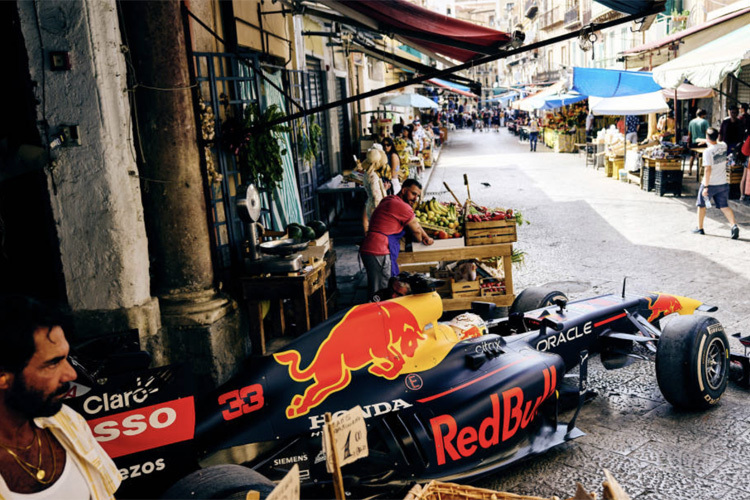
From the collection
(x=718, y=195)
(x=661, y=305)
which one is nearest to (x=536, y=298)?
(x=661, y=305)

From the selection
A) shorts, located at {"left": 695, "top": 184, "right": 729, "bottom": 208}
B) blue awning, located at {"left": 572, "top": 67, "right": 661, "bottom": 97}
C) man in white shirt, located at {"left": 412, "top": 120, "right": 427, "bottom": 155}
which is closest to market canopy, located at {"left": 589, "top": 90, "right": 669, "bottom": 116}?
blue awning, located at {"left": 572, "top": 67, "right": 661, "bottom": 97}

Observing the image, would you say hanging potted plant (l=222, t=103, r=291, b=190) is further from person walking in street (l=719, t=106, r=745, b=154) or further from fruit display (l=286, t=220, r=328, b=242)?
person walking in street (l=719, t=106, r=745, b=154)

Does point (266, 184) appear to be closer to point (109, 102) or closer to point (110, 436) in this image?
point (109, 102)

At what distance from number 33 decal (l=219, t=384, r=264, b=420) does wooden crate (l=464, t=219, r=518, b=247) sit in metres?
4.19

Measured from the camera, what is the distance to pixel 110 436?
3166 millimetres

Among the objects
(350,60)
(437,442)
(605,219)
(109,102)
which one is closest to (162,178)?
(109,102)

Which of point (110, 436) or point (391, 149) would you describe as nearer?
point (110, 436)

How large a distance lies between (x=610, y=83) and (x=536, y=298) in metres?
11.5

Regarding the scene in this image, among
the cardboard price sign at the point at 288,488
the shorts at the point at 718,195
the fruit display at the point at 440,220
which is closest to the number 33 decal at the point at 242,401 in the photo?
the cardboard price sign at the point at 288,488

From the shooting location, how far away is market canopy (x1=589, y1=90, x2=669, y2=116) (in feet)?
51.2

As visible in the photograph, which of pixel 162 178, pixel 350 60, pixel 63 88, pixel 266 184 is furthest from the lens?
pixel 350 60

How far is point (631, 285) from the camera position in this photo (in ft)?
26.7

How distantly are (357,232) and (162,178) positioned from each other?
699cm

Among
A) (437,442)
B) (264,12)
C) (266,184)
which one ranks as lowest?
(437,442)
